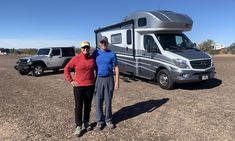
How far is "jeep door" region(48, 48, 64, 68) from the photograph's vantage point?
1931cm

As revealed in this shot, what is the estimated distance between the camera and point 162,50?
39.4 feet

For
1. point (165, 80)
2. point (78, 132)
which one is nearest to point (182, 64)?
point (165, 80)

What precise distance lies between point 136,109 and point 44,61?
38.9ft

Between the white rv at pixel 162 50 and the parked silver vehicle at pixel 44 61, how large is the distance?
20.3ft

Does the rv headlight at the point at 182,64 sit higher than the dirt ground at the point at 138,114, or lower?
higher

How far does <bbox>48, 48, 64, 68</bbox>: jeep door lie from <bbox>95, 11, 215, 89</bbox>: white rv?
615cm

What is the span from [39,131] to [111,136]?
164 centimetres

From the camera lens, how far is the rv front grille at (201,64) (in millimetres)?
11433

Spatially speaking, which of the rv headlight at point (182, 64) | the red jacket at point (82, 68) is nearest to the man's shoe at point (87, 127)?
the red jacket at point (82, 68)

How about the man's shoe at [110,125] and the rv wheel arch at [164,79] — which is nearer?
the man's shoe at [110,125]

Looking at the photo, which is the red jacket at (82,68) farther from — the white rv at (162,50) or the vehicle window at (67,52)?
the vehicle window at (67,52)

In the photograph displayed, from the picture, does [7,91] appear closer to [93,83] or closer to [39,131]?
[39,131]

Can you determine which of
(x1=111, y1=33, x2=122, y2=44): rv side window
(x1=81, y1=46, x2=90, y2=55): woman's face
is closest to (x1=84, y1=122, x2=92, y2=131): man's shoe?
(x1=81, y1=46, x2=90, y2=55): woman's face

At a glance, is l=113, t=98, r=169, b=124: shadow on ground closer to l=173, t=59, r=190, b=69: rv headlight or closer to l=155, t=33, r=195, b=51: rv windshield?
l=173, t=59, r=190, b=69: rv headlight
